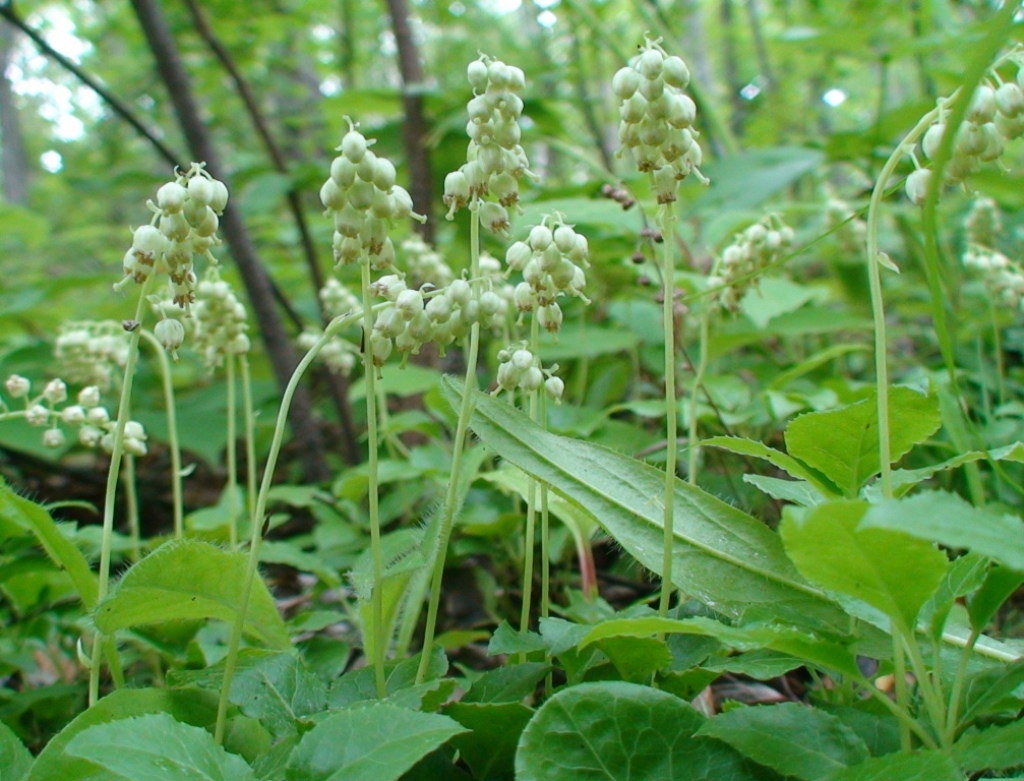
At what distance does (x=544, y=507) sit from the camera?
1.13 metres

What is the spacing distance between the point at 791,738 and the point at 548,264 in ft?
1.97

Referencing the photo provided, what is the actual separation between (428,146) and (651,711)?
2.61 meters

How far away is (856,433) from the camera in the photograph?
1.00 m

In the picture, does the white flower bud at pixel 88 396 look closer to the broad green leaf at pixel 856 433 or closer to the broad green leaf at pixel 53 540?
the broad green leaf at pixel 53 540

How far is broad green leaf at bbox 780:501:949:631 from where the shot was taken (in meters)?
0.72

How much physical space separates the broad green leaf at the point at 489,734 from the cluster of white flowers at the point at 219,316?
0.83 meters

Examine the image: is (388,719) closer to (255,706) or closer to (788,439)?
(255,706)

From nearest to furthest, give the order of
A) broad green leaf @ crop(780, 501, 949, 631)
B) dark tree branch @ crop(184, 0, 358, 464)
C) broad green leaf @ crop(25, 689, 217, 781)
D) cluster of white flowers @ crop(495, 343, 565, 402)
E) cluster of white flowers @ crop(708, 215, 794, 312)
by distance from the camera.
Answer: broad green leaf @ crop(780, 501, 949, 631) < broad green leaf @ crop(25, 689, 217, 781) < cluster of white flowers @ crop(495, 343, 565, 402) < cluster of white flowers @ crop(708, 215, 794, 312) < dark tree branch @ crop(184, 0, 358, 464)

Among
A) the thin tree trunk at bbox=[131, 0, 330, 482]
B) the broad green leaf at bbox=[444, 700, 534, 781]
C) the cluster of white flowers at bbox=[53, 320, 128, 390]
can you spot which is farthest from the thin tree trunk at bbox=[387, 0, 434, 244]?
the broad green leaf at bbox=[444, 700, 534, 781]

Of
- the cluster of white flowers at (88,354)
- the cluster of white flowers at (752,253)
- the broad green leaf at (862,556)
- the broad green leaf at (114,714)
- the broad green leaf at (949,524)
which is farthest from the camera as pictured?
the cluster of white flowers at (88,354)

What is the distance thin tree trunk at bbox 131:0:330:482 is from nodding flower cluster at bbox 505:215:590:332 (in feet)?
5.05

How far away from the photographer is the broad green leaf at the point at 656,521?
40.1 inches

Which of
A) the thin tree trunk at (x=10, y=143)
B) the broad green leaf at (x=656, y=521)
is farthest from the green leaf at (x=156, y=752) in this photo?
the thin tree trunk at (x=10, y=143)

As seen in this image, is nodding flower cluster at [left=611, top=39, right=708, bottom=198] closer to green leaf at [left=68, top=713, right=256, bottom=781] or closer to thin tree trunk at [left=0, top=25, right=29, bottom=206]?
green leaf at [left=68, top=713, right=256, bottom=781]
